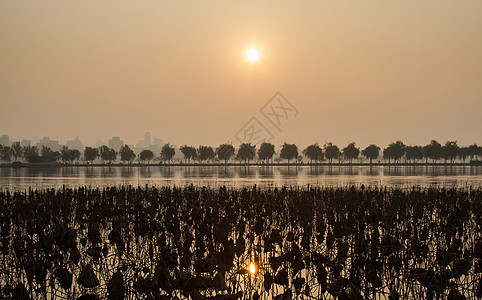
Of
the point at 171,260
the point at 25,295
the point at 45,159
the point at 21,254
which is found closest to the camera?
the point at 25,295

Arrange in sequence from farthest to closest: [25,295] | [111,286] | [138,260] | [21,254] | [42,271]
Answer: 1. [138,260]
2. [21,254]
3. [42,271]
4. [111,286]
5. [25,295]

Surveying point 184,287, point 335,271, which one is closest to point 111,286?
point 184,287

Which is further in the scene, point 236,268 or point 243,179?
point 243,179

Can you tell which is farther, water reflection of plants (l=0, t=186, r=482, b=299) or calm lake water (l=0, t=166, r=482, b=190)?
calm lake water (l=0, t=166, r=482, b=190)

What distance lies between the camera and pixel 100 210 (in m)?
18.3

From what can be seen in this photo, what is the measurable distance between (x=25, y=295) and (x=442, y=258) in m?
7.25

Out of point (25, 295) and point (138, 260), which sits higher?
point (25, 295)

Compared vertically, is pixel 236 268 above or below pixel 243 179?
above

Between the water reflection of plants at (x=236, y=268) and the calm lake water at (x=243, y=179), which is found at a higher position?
the water reflection of plants at (x=236, y=268)

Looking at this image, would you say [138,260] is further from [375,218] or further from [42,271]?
[375,218]

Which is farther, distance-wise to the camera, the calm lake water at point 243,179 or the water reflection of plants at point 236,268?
the calm lake water at point 243,179

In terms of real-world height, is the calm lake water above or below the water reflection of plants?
below

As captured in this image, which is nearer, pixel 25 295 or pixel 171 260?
pixel 25 295

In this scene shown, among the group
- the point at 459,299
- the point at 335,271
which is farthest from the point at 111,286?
the point at 459,299
